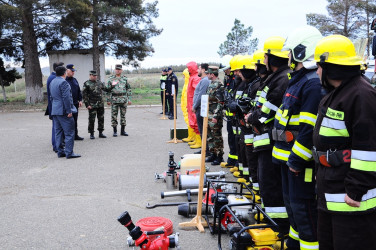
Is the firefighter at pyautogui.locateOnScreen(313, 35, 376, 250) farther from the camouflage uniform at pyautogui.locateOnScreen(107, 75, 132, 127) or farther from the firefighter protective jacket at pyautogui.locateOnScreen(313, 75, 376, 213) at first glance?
the camouflage uniform at pyautogui.locateOnScreen(107, 75, 132, 127)

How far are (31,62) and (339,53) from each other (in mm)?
22501

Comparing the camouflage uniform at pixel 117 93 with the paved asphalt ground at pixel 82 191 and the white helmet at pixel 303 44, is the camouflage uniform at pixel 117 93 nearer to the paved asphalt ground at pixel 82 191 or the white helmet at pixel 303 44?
the paved asphalt ground at pixel 82 191

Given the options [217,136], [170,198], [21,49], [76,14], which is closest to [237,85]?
[217,136]

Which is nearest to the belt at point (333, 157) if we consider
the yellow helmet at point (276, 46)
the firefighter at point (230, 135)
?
the yellow helmet at point (276, 46)

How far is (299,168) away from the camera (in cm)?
324

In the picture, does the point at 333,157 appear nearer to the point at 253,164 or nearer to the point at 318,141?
the point at 318,141

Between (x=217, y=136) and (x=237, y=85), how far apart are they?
148cm

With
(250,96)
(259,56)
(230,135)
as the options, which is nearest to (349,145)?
(259,56)

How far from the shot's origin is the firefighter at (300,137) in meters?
3.24

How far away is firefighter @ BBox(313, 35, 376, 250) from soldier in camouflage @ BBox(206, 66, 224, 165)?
4.98 meters

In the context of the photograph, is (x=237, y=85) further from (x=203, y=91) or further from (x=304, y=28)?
(x=304, y=28)

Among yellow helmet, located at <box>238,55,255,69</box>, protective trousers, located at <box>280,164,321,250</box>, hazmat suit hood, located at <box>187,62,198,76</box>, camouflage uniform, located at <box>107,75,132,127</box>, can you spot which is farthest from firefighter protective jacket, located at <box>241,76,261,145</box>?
camouflage uniform, located at <box>107,75,132,127</box>

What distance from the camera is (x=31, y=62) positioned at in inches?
872

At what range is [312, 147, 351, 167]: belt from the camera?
2549mm
